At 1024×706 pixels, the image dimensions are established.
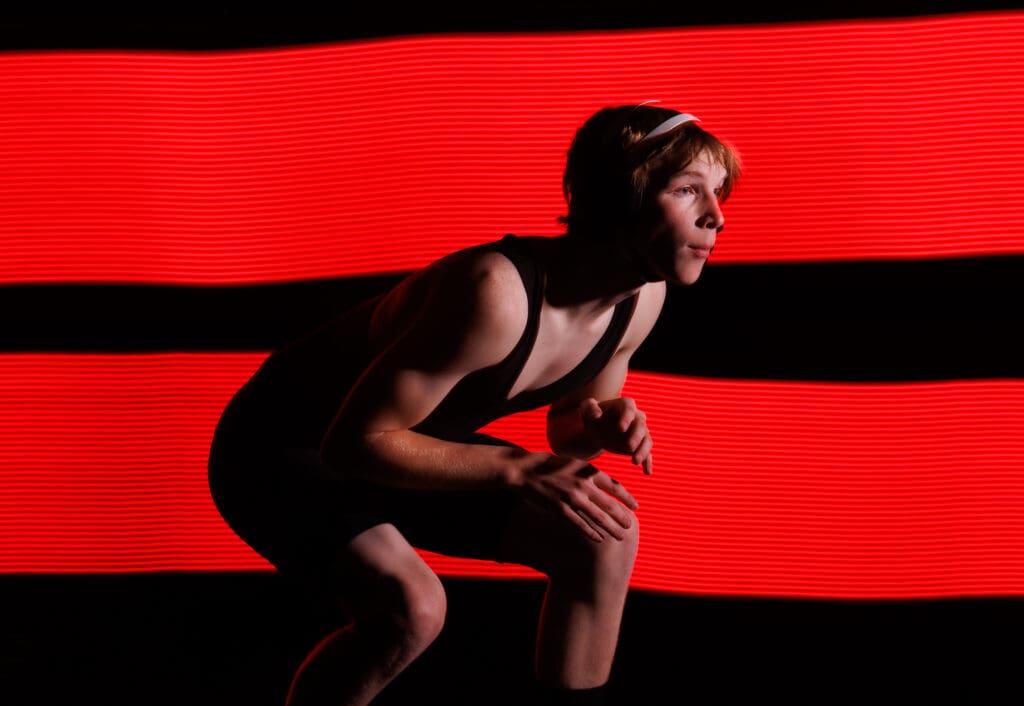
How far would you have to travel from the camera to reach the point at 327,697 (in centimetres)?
116

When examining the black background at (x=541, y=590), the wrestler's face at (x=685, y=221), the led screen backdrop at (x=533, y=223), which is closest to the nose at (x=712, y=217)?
the wrestler's face at (x=685, y=221)

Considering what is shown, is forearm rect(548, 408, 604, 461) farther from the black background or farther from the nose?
the black background

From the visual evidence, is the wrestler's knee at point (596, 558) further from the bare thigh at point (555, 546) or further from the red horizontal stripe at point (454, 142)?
the red horizontal stripe at point (454, 142)

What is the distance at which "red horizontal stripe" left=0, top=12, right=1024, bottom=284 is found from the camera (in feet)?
4.89

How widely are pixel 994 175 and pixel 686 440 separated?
2.03ft

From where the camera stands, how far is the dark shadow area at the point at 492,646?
1.68 m

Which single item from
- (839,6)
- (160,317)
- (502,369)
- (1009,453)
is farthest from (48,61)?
(1009,453)

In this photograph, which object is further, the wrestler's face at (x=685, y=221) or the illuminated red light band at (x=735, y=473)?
the illuminated red light band at (x=735, y=473)

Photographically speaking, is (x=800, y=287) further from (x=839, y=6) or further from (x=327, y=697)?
(x=327, y=697)

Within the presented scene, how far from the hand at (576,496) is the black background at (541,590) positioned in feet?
2.33

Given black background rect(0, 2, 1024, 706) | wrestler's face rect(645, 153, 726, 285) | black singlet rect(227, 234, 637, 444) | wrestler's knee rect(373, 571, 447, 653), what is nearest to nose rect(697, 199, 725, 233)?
wrestler's face rect(645, 153, 726, 285)

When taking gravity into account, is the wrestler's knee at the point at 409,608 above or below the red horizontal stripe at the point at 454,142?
below

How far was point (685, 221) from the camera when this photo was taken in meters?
1.09

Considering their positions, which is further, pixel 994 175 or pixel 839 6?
pixel 839 6
